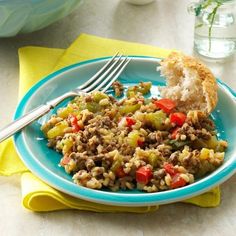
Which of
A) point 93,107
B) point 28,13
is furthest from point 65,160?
point 28,13

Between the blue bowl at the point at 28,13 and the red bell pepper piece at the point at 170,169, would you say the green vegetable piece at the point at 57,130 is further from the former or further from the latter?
the blue bowl at the point at 28,13

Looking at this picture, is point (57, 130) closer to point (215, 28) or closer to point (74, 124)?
point (74, 124)

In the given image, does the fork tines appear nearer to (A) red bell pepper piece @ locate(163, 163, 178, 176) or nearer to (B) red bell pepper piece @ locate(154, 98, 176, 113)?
(B) red bell pepper piece @ locate(154, 98, 176, 113)

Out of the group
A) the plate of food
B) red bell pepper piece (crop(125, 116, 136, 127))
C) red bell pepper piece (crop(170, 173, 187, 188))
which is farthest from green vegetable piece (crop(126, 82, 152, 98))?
red bell pepper piece (crop(170, 173, 187, 188))

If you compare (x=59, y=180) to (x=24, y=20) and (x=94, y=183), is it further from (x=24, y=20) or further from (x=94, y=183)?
(x=24, y=20)

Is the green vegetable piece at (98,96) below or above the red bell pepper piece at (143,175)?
below

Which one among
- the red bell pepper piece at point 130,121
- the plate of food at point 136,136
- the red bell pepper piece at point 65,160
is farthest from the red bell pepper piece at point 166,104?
the red bell pepper piece at point 65,160
